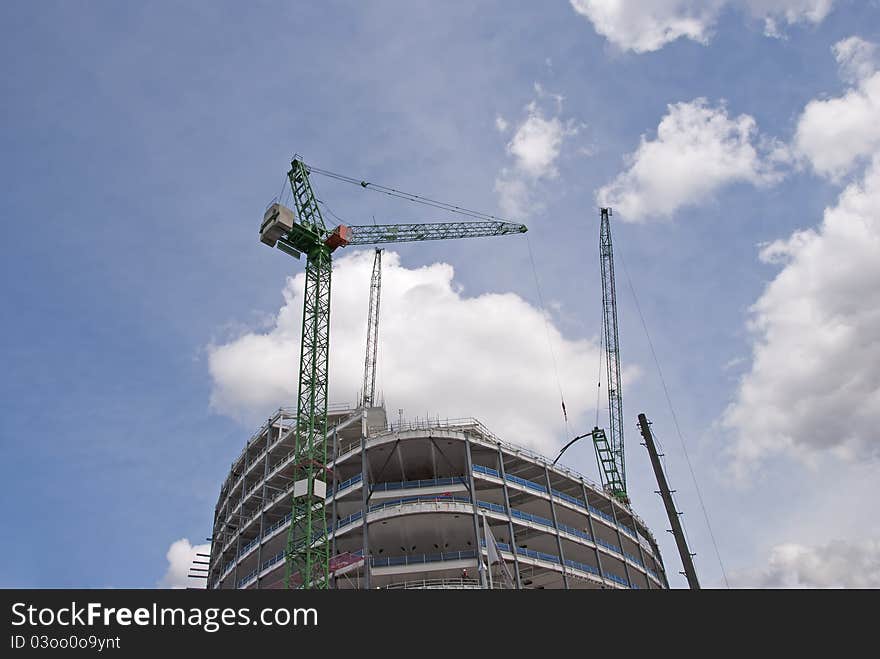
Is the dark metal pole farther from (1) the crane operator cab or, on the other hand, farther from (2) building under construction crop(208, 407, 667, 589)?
(1) the crane operator cab

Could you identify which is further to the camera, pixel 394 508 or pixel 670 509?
pixel 394 508

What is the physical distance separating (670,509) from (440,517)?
78.1 ft

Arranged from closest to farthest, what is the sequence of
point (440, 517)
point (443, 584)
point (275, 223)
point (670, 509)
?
point (670, 509) → point (443, 584) → point (440, 517) → point (275, 223)

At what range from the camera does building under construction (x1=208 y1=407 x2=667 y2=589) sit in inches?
1972

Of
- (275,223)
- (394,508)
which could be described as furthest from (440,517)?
(275,223)

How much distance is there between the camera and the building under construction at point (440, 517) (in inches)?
1972

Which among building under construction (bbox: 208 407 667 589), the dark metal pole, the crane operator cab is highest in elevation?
the crane operator cab

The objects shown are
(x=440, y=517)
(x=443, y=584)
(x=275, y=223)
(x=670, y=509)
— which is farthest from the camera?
(x=275, y=223)

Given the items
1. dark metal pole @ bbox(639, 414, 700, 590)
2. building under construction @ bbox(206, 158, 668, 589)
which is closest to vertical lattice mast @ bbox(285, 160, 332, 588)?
building under construction @ bbox(206, 158, 668, 589)

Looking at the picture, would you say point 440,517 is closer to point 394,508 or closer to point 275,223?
point 394,508

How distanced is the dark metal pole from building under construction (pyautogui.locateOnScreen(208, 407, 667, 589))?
16.5 meters

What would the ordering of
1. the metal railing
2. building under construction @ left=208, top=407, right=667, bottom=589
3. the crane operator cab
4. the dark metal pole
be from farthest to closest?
the crane operator cab, building under construction @ left=208, top=407, right=667, bottom=589, the metal railing, the dark metal pole

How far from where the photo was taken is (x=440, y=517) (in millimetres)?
51219

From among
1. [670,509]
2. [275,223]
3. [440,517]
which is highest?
[275,223]
